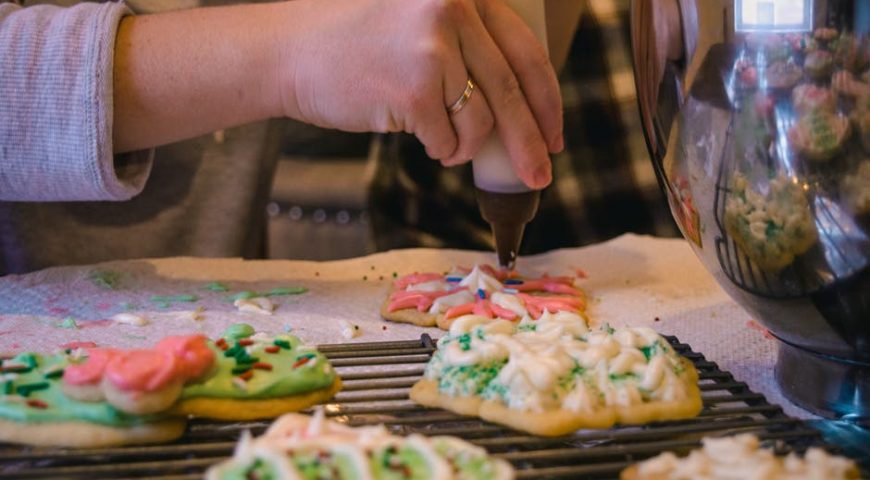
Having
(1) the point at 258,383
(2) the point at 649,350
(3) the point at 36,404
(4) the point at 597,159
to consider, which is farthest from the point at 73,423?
(4) the point at 597,159

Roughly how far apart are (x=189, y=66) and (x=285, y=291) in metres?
0.32

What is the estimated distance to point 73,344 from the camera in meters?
1.01

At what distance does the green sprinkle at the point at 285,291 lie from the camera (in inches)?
50.0

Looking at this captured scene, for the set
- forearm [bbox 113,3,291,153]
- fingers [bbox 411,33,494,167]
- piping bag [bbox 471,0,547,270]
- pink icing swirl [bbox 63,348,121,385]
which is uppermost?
forearm [bbox 113,3,291,153]

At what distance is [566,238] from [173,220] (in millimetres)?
840

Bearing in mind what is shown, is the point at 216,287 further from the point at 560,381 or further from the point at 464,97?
the point at 560,381

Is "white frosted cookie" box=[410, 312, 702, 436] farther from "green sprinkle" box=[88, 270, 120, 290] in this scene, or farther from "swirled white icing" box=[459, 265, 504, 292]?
"green sprinkle" box=[88, 270, 120, 290]

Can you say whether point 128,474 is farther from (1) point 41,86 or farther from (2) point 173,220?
(2) point 173,220

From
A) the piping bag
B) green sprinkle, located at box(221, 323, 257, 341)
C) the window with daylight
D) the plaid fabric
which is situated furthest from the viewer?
the plaid fabric

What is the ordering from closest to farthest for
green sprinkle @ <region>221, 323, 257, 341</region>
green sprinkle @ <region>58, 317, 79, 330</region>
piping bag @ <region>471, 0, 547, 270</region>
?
green sprinkle @ <region>221, 323, 257, 341</region> < green sprinkle @ <region>58, 317, 79, 330</region> < piping bag @ <region>471, 0, 547, 270</region>

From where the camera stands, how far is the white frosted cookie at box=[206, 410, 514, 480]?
0.62 m

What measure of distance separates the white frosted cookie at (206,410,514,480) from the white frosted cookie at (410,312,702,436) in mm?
111

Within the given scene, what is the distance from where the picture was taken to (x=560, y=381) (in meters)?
0.80

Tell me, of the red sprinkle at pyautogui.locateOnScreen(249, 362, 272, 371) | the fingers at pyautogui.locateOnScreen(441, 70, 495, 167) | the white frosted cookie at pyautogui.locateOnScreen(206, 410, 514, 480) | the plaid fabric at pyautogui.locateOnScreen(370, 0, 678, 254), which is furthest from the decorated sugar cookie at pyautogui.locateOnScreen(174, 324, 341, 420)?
the plaid fabric at pyautogui.locateOnScreen(370, 0, 678, 254)
